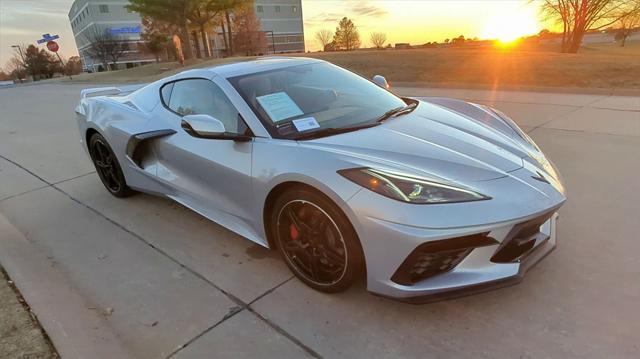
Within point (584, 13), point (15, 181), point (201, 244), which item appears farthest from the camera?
point (584, 13)

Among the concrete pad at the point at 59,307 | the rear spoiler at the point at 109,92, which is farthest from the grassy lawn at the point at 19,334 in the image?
the rear spoiler at the point at 109,92

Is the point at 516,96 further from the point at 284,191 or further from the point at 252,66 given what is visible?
the point at 284,191

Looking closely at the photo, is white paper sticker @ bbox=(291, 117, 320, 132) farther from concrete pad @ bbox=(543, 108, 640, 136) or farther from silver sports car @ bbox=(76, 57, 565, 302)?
concrete pad @ bbox=(543, 108, 640, 136)

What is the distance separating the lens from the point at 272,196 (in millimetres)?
2518

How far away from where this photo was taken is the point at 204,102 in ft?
10.3

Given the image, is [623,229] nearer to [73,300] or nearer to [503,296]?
[503,296]

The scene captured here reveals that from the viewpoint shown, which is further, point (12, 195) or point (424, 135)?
point (12, 195)

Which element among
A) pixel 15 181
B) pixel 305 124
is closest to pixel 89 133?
pixel 15 181

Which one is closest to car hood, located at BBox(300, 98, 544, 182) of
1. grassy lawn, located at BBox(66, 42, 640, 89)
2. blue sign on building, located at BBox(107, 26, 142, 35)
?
grassy lawn, located at BBox(66, 42, 640, 89)

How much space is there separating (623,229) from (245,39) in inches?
2247

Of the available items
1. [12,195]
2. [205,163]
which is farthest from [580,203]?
[12,195]

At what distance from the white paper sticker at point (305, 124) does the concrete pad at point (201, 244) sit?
974 mm

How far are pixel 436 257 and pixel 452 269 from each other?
4.6 inches

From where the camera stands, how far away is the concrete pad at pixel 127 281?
7.63ft
